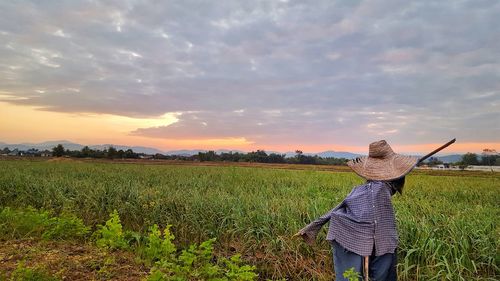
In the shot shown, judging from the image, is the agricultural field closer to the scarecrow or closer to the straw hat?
the scarecrow

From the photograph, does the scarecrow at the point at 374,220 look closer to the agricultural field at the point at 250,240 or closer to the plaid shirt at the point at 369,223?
the plaid shirt at the point at 369,223

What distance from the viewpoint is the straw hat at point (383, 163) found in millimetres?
3619

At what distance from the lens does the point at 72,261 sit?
5113mm

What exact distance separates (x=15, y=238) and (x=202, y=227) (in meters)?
3.55

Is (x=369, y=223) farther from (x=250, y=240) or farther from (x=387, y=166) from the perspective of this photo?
(x=250, y=240)

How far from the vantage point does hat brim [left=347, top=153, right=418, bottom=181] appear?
3.60 meters

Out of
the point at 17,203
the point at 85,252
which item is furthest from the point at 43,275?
the point at 17,203

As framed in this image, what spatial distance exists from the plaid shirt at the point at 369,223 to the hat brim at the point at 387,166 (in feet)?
0.31

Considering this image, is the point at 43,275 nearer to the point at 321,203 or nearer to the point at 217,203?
the point at 217,203

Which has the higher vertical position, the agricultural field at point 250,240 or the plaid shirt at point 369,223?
the plaid shirt at point 369,223

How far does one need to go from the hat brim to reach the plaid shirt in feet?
0.31

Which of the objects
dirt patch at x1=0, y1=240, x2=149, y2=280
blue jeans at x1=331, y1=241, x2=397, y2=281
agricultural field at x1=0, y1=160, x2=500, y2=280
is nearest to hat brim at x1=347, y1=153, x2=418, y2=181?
blue jeans at x1=331, y1=241, x2=397, y2=281

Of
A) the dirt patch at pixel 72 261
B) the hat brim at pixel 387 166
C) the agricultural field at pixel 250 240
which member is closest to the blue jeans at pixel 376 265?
the hat brim at pixel 387 166

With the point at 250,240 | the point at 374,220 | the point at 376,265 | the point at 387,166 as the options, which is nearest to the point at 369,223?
the point at 374,220
